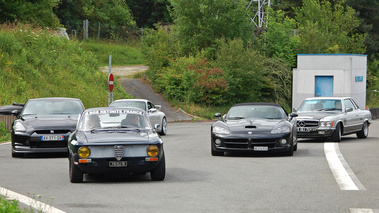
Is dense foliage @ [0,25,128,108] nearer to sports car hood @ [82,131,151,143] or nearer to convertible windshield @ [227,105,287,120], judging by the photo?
convertible windshield @ [227,105,287,120]

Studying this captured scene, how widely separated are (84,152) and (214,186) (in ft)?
7.64

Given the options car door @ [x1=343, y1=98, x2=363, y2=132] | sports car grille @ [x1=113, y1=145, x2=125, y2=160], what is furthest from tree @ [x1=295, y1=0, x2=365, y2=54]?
sports car grille @ [x1=113, y1=145, x2=125, y2=160]

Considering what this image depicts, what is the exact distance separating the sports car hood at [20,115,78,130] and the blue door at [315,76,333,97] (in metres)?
33.4

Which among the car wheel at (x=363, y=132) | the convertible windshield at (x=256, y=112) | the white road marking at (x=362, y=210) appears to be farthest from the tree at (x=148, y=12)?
the white road marking at (x=362, y=210)

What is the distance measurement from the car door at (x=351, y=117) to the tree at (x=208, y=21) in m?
26.4

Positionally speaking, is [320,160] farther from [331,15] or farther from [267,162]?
[331,15]

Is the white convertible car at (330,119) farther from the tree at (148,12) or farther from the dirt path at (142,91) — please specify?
the tree at (148,12)

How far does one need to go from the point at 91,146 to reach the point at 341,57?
129 ft

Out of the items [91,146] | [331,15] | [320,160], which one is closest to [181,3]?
[331,15]

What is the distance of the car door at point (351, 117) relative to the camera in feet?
75.1

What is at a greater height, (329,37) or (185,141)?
(329,37)

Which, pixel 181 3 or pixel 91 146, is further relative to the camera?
pixel 181 3

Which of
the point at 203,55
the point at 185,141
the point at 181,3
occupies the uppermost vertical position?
the point at 181,3

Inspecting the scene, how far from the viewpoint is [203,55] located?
161ft
